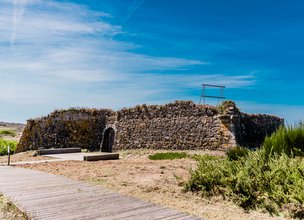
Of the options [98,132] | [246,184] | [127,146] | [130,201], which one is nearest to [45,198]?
[130,201]

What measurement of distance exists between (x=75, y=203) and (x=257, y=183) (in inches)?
157

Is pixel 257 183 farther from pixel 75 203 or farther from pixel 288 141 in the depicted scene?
pixel 288 141

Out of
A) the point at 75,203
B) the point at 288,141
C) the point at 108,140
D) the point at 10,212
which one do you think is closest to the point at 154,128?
the point at 108,140

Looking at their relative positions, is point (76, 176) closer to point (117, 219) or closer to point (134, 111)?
point (117, 219)

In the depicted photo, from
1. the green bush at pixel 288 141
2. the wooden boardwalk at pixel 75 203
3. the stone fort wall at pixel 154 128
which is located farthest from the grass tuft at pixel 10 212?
the stone fort wall at pixel 154 128

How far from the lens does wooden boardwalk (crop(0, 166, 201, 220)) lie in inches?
203

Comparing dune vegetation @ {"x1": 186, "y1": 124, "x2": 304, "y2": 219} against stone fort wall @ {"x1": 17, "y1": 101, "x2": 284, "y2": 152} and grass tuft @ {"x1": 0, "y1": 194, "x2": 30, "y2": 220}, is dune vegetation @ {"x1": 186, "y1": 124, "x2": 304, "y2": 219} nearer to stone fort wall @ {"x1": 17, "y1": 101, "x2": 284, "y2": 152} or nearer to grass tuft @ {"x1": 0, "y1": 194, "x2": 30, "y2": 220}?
grass tuft @ {"x1": 0, "y1": 194, "x2": 30, "y2": 220}

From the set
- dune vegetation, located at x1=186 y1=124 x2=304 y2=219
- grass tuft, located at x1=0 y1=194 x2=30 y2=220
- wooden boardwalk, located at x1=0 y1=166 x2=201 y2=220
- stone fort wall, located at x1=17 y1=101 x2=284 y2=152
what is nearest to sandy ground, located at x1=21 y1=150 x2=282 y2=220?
dune vegetation, located at x1=186 y1=124 x2=304 y2=219

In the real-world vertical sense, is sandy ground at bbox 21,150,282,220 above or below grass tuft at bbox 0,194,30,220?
above

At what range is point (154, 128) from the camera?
73.4 feet

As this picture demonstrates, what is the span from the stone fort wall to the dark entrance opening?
0.15 m

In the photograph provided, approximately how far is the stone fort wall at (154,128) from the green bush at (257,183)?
11486 mm

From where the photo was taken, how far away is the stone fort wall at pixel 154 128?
65.1 ft

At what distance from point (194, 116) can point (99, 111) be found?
9.49 metres
